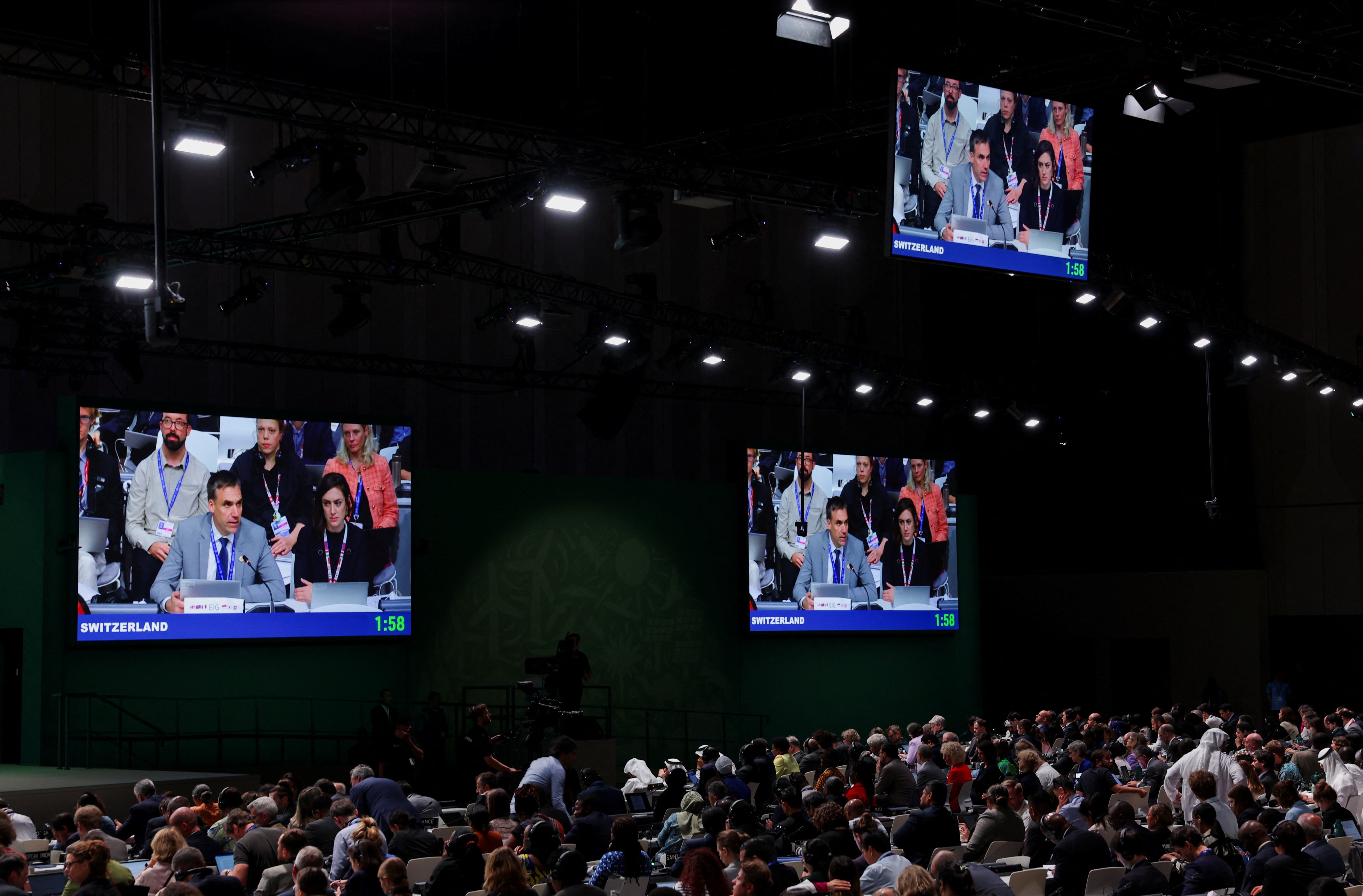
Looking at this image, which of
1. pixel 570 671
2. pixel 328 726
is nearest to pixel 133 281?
pixel 328 726

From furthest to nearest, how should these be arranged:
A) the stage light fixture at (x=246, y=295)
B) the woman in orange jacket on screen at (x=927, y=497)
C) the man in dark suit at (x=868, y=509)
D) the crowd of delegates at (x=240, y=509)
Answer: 1. the woman in orange jacket on screen at (x=927, y=497)
2. the man in dark suit at (x=868, y=509)
3. the stage light fixture at (x=246, y=295)
4. the crowd of delegates at (x=240, y=509)

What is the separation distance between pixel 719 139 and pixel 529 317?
Result: 14.0 feet

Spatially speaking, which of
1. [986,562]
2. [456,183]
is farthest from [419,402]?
[986,562]

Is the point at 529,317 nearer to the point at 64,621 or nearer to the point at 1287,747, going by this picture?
the point at 64,621

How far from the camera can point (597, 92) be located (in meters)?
14.5

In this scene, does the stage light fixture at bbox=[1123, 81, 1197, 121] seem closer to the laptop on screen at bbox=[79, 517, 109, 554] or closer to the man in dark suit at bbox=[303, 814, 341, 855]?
the man in dark suit at bbox=[303, 814, 341, 855]

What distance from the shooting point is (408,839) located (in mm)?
8352

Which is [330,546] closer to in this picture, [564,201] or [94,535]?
[94,535]

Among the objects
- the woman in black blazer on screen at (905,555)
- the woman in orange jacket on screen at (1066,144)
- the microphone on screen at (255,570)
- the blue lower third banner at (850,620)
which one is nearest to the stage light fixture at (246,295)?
the microphone on screen at (255,570)

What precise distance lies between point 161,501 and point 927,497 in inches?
452

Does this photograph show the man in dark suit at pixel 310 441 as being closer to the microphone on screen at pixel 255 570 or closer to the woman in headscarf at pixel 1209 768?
the microphone on screen at pixel 255 570

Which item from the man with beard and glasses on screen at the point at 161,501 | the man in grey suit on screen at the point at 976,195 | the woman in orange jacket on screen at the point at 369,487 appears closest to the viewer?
the man in grey suit on screen at the point at 976,195

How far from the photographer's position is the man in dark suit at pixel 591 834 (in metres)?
8.38

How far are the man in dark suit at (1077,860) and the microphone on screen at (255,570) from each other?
1093 cm
